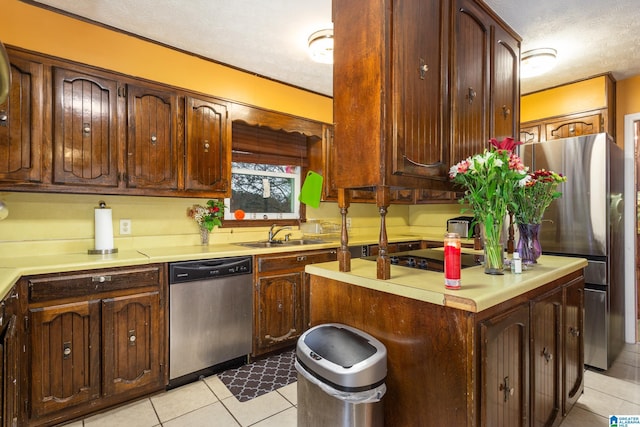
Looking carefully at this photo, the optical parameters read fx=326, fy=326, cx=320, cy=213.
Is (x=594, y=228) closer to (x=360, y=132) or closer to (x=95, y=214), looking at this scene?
(x=360, y=132)

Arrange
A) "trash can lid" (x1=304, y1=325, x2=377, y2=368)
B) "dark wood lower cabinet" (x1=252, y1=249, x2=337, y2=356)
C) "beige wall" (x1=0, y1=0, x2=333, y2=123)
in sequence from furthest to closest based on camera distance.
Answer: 1. "dark wood lower cabinet" (x1=252, y1=249, x2=337, y2=356)
2. "beige wall" (x1=0, y1=0, x2=333, y2=123)
3. "trash can lid" (x1=304, y1=325, x2=377, y2=368)

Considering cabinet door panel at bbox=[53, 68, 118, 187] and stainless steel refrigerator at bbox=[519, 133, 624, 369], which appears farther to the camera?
stainless steel refrigerator at bbox=[519, 133, 624, 369]

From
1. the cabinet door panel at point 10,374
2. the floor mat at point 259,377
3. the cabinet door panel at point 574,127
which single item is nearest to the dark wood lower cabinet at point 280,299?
the floor mat at point 259,377

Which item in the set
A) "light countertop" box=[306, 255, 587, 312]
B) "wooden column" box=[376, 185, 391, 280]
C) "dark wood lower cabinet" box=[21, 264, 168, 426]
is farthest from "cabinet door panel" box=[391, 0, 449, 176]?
"dark wood lower cabinet" box=[21, 264, 168, 426]

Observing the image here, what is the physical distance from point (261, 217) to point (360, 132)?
7.08 feet

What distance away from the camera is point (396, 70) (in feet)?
4.61

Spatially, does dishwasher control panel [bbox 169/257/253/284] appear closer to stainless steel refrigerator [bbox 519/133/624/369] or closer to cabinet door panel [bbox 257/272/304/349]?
cabinet door panel [bbox 257/272/304/349]

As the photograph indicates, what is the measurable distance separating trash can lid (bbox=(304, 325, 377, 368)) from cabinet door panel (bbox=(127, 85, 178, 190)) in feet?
5.70

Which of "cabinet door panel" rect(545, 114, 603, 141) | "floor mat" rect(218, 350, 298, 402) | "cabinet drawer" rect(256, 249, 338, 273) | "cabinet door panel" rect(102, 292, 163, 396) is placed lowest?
"floor mat" rect(218, 350, 298, 402)

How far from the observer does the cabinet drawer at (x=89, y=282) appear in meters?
1.80

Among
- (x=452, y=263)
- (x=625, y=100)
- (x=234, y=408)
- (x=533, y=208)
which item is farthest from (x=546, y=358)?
(x=625, y=100)

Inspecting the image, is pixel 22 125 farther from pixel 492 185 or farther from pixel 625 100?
pixel 625 100

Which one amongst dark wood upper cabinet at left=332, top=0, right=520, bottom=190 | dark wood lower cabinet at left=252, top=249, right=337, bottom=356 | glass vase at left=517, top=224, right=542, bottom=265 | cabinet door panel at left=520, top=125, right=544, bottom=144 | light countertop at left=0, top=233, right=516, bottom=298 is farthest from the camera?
cabinet door panel at left=520, top=125, right=544, bottom=144

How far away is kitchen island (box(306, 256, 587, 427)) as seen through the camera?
114cm
